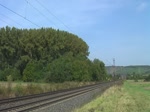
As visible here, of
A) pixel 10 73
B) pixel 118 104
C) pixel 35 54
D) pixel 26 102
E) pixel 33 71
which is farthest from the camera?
pixel 35 54

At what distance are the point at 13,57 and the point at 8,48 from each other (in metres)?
4.02

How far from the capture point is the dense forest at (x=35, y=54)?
90.6 m

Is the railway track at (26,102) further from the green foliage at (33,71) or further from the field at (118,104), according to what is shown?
the green foliage at (33,71)

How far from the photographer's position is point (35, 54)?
310 feet

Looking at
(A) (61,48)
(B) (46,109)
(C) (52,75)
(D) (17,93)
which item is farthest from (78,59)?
(B) (46,109)

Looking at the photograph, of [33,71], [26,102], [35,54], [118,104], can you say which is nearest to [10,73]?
[33,71]

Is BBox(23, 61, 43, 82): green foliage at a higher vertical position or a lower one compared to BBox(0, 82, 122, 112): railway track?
higher

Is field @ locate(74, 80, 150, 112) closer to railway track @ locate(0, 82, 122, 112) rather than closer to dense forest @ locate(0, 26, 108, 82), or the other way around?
railway track @ locate(0, 82, 122, 112)

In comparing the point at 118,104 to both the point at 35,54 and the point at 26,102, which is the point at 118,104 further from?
the point at 35,54

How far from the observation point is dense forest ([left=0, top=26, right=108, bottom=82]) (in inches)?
3568

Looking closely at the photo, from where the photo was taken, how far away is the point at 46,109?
22.0 metres

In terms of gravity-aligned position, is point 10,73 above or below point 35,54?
below

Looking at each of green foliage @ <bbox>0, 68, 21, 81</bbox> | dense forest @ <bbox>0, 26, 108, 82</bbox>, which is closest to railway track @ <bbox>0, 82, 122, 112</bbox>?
dense forest @ <bbox>0, 26, 108, 82</bbox>

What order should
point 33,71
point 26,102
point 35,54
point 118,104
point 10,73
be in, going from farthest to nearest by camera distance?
point 35,54 < point 10,73 < point 33,71 < point 26,102 < point 118,104
